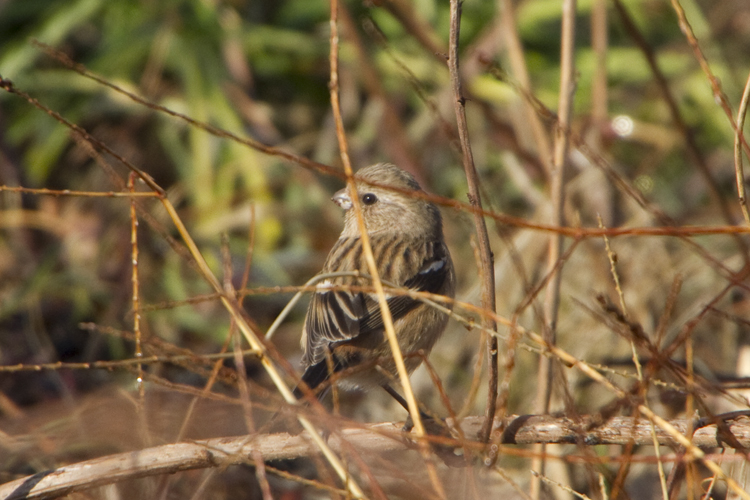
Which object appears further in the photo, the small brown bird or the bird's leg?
the small brown bird

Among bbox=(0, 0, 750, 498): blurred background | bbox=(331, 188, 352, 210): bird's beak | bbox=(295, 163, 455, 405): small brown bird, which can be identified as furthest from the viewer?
bbox=(0, 0, 750, 498): blurred background

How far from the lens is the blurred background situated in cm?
543

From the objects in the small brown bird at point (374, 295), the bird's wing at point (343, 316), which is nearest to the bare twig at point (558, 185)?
the small brown bird at point (374, 295)

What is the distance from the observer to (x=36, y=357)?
561 cm

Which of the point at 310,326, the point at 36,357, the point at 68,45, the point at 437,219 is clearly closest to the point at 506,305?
the point at 437,219

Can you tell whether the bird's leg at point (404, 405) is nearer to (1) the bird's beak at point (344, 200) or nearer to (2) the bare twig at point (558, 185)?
(2) the bare twig at point (558, 185)

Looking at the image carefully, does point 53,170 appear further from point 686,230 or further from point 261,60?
point 686,230

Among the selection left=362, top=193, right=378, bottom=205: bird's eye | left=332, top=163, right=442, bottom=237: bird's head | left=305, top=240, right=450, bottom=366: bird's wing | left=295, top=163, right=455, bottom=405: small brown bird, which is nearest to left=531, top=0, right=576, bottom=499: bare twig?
left=295, top=163, right=455, bottom=405: small brown bird

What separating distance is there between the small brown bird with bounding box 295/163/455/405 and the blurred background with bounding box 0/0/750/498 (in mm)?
1108

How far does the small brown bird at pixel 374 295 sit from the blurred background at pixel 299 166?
111cm

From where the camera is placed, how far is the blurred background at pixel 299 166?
17.8ft

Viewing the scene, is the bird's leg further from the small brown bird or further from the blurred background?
the blurred background

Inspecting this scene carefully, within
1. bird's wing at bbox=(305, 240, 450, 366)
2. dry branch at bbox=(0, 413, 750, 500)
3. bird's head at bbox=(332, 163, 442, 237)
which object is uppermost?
bird's head at bbox=(332, 163, 442, 237)

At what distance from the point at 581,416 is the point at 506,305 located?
105 inches
